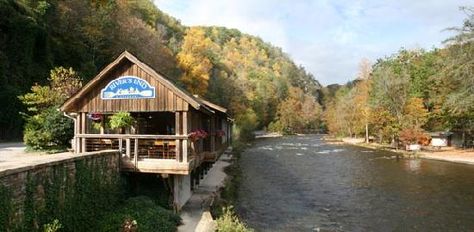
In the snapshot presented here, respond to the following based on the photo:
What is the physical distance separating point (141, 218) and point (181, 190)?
4.93 meters

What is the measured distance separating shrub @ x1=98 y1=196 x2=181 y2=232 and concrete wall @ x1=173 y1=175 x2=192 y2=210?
128cm

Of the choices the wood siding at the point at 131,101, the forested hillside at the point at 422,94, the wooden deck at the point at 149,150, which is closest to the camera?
the wooden deck at the point at 149,150

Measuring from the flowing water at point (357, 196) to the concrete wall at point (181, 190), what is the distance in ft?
10.3

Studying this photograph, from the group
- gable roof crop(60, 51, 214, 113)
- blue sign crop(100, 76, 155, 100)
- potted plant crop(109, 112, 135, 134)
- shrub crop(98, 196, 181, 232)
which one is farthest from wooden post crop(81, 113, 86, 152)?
shrub crop(98, 196, 181, 232)

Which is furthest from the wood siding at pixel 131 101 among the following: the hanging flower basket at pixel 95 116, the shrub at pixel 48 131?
the shrub at pixel 48 131

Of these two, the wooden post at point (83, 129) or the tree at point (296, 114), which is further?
the tree at point (296, 114)

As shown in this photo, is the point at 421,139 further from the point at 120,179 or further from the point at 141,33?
the point at 120,179

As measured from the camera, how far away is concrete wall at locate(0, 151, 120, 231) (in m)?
9.91

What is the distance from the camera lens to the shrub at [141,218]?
14055mm

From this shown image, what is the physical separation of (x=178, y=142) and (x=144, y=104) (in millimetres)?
2267

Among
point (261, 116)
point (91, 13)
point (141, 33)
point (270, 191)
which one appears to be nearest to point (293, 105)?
point (261, 116)

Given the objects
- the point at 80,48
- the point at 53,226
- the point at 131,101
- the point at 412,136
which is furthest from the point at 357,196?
the point at 80,48

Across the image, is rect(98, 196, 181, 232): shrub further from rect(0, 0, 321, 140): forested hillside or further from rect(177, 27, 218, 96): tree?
rect(177, 27, 218, 96): tree

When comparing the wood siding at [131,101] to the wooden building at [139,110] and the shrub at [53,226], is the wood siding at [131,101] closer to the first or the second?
the wooden building at [139,110]
